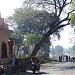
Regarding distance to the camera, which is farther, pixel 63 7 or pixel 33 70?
pixel 63 7

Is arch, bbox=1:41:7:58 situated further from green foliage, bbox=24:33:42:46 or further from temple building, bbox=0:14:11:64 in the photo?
green foliage, bbox=24:33:42:46

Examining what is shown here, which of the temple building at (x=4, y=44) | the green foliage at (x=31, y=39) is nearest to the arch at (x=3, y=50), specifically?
the temple building at (x=4, y=44)

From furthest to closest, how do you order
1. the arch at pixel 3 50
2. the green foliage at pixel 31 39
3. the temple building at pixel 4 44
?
1. the green foliage at pixel 31 39
2. the arch at pixel 3 50
3. the temple building at pixel 4 44

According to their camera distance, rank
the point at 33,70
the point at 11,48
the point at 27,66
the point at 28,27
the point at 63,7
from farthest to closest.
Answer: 1. the point at 28,27
2. the point at 63,7
3. the point at 11,48
4. the point at 27,66
5. the point at 33,70

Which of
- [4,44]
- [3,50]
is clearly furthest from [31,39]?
[4,44]

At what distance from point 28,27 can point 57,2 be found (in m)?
26.8

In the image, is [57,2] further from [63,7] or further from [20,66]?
[20,66]

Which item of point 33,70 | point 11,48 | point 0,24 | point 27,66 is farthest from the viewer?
point 11,48

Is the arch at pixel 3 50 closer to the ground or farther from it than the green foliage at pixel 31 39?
closer to the ground

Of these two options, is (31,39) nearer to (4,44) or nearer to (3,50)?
(3,50)

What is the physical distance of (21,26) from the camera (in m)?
84.3

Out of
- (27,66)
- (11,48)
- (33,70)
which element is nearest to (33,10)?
(11,48)

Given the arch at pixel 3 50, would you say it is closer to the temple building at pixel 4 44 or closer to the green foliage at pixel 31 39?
the temple building at pixel 4 44

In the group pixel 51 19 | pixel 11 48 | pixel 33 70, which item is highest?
pixel 51 19
